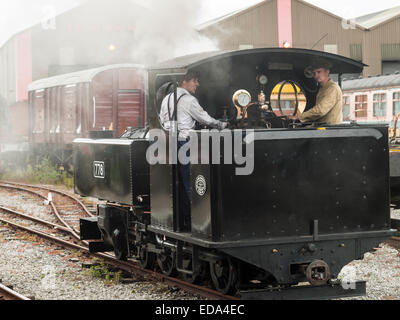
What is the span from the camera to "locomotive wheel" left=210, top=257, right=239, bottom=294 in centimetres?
663

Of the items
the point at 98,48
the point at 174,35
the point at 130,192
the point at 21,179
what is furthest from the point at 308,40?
the point at 130,192

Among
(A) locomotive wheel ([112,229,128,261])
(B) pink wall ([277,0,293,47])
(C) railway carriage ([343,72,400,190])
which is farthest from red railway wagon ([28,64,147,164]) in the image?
(B) pink wall ([277,0,293,47])

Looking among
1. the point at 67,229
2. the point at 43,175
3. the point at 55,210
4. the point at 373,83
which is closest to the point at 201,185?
the point at 67,229

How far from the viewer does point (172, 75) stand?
6770 mm

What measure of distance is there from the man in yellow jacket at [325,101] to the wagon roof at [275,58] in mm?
115

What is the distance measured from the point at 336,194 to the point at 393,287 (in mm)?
1818

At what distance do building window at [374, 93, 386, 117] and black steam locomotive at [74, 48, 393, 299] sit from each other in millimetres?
13032

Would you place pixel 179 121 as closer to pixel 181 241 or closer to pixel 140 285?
pixel 181 241

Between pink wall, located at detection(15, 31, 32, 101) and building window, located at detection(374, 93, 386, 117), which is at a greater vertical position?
pink wall, located at detection(15, 31, 32, 101)

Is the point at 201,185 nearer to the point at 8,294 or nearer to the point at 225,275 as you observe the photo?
the point at 225,275

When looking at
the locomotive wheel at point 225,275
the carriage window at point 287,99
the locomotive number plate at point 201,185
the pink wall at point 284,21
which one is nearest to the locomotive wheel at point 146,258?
the locomotive wheel at point 225,275

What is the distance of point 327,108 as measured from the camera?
6.88 metres

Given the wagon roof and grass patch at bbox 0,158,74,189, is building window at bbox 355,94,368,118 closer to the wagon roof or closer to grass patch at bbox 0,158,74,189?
grass patch at bbox 0,158,74,189

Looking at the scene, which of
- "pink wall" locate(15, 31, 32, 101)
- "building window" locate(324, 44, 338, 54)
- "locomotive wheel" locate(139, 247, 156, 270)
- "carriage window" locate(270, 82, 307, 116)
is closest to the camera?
"carriage window" locate(270, 82, 307, 116)
